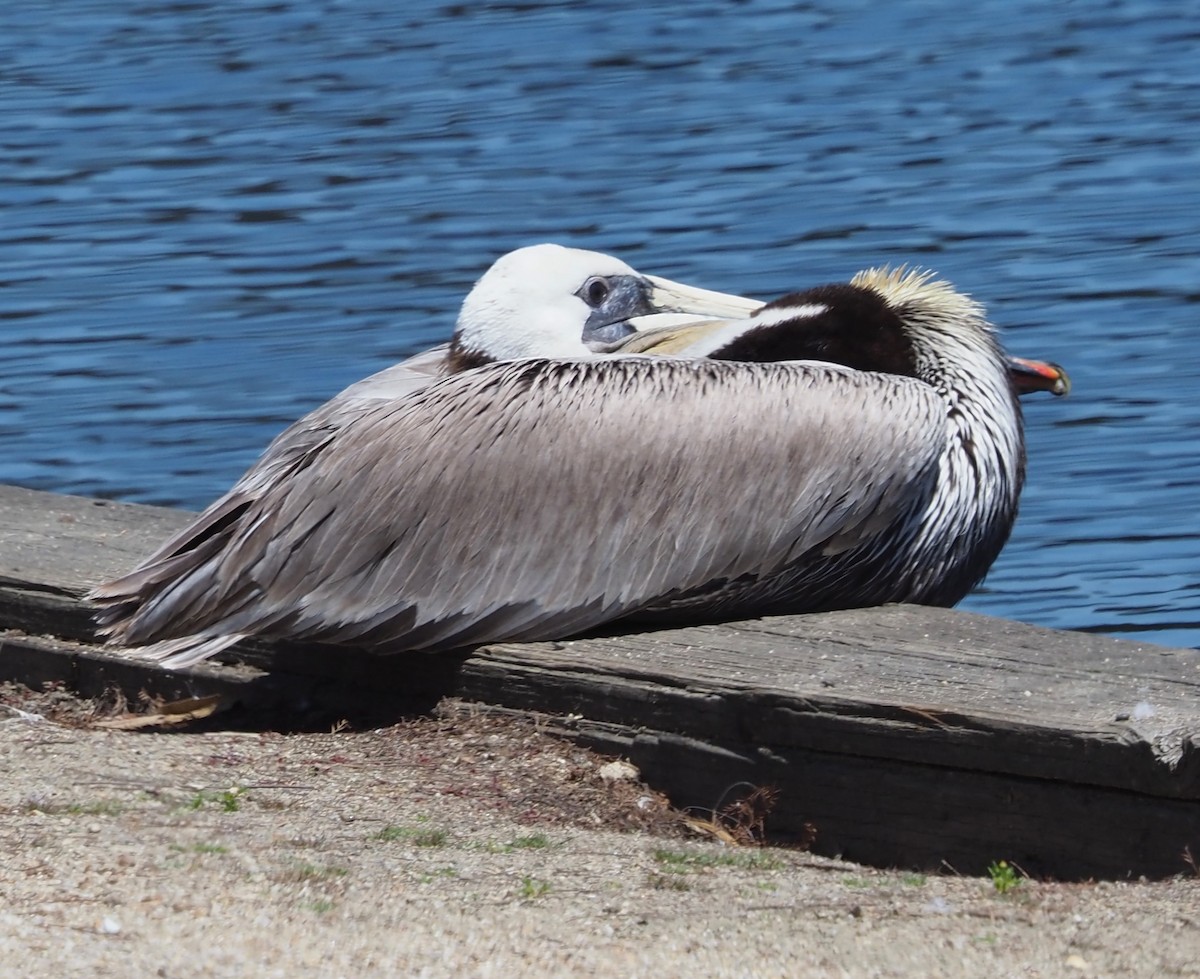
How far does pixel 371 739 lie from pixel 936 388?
1.23m

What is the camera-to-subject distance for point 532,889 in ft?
9.78

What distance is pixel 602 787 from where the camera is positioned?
12.0 feet

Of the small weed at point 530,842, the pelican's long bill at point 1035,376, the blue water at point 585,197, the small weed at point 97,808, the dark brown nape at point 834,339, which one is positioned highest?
the dark brown nape at point 834,339

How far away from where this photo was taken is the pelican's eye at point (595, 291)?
14.8 ft

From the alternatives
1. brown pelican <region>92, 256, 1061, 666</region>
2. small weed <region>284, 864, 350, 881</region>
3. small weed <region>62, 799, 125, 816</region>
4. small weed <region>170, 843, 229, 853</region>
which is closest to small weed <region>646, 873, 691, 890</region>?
small weed <region>284, 864, 350, 881</region>

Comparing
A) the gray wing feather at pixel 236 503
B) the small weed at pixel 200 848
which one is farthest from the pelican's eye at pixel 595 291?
the small weed at pixel 200 848

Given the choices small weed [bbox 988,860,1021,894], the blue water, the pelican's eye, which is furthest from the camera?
the blue water

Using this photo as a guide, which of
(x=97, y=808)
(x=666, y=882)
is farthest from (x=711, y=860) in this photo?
(x=97, y=808)

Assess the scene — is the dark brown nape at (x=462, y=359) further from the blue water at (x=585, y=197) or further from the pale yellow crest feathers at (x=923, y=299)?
the blue water at (x=585, y=197)

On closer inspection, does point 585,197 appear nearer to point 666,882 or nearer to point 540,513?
point 540,513

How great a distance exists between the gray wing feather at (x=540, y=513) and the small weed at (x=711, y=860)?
0.72m

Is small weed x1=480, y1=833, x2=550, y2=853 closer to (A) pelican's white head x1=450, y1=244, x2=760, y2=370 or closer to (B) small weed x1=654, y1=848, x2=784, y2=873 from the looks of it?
(B) small weed x1=654, y1=848, x2=784, y2=873

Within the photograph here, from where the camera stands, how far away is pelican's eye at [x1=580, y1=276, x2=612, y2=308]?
4.52 m

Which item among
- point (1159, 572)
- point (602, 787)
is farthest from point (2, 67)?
point (602, 787)
